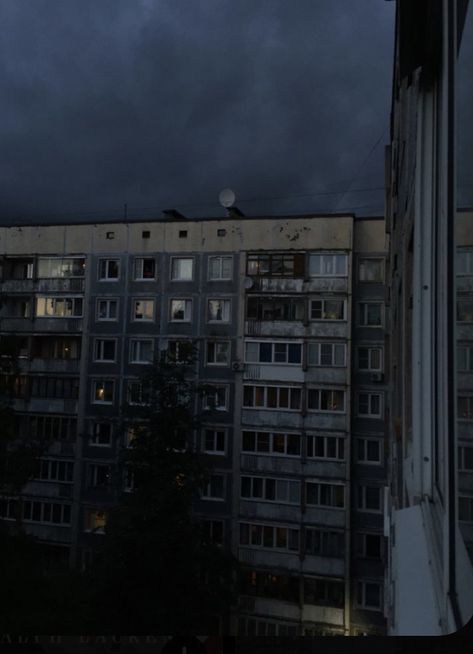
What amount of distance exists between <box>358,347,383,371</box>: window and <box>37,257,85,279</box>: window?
75cm

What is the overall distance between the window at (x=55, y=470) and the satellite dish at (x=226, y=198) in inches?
28.5

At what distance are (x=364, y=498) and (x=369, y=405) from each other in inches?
18.2

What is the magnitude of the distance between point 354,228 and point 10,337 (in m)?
0.95

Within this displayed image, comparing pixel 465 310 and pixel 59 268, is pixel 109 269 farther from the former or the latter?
pixel 465 310

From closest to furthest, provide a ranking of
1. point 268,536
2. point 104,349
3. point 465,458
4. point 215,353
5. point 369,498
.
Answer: point 465,458, point 104,349, point 215,353, point 268,536, point 369,498

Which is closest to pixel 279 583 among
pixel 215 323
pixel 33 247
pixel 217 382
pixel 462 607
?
pixel 217 382

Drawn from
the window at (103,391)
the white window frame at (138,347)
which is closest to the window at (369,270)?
the white window frame at (138,347)

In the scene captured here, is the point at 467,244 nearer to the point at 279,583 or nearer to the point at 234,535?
the point at 234,535

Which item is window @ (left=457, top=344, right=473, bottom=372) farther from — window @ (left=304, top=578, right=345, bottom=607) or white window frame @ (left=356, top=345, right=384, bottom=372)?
window @ (left=304, top=578, right=345, bottom=607)

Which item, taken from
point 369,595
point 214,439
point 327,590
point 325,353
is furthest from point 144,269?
point 369,595

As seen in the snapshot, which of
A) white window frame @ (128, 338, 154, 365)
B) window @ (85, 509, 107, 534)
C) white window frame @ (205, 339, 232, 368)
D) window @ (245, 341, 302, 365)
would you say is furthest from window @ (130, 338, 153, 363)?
window @ (85, 509, 107, 534)

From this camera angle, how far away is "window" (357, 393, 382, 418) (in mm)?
1535

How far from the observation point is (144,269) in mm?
1284

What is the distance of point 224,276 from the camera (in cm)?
139
